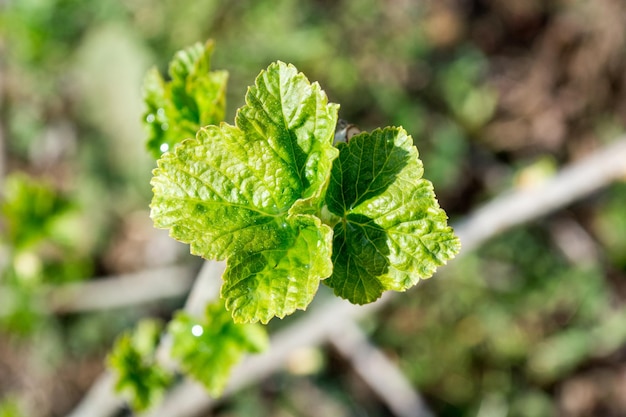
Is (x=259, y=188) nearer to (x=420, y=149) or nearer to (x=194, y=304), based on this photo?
(x=194, y=304)

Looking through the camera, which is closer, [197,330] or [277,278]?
[277,278]

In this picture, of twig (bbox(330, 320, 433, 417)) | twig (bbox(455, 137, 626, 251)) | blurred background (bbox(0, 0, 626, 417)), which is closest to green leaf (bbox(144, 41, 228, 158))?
twig (bbox(455, 137, 626, 251))

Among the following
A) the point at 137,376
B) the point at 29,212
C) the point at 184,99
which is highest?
the point at 184,99

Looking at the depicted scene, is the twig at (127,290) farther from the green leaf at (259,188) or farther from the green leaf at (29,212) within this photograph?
the green leaf at (259,188)

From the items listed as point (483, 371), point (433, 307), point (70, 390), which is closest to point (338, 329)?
point (433, 307)

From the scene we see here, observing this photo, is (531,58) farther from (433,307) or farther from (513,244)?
(433,307)

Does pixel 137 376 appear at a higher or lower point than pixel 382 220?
lower

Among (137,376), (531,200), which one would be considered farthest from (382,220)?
(531,200)
